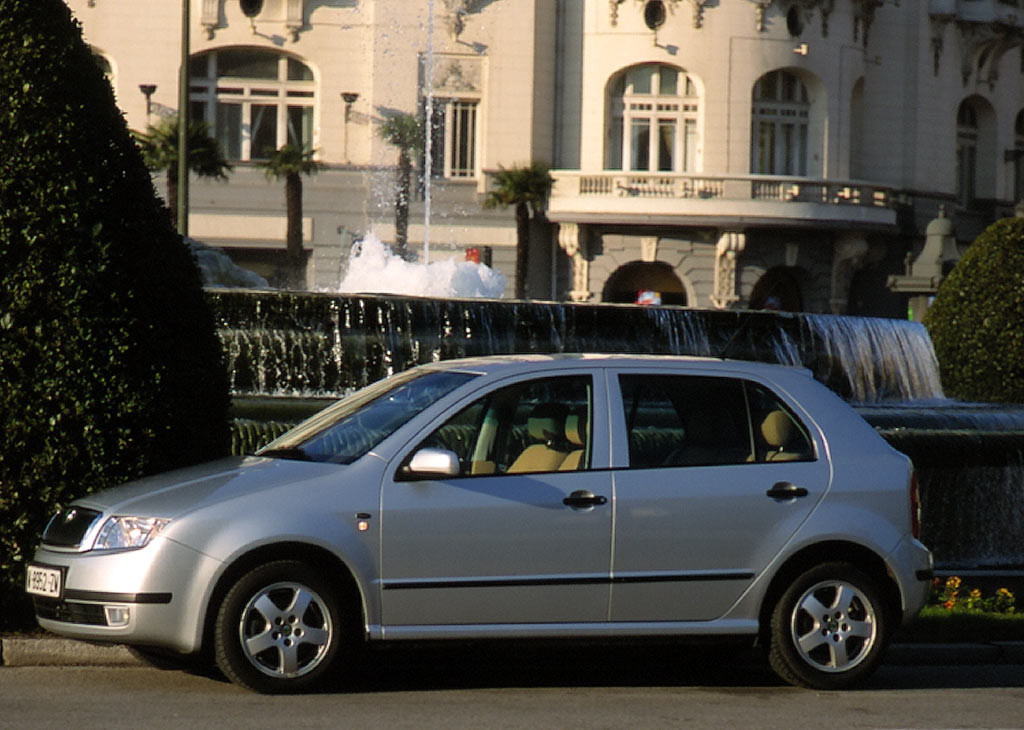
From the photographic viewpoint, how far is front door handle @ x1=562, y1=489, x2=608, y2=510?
26.2ft

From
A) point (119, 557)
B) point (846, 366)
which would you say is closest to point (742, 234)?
point (846, 366)

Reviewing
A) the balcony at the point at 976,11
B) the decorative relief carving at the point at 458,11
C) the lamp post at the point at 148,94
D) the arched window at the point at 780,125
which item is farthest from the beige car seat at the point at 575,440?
the balcony at the point at 976,11

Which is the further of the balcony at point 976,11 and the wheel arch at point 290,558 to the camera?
the balcony at point 976,11

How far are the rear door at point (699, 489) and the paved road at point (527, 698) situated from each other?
0.53 meters

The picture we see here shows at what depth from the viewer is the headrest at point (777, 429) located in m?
8.44

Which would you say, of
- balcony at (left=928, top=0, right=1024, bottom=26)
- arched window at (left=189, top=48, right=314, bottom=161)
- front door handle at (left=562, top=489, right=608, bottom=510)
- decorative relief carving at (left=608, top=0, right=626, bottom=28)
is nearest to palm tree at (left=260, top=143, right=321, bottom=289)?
arched window at (left=189, top=48, right=314, bottom=161)

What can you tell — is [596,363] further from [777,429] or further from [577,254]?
[577,254]

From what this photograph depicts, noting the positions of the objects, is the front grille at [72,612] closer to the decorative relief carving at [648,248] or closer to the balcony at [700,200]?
the balcony at [700,200]

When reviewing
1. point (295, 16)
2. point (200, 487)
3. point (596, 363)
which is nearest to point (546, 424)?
point (596, 363)

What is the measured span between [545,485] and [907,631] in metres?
2.95

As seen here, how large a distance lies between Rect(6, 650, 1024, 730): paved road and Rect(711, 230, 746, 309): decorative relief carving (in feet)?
116

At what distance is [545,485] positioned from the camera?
799 cm

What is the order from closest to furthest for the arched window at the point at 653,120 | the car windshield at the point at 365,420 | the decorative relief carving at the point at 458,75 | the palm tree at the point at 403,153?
the car windshield at the point at 365,420, the palm tree at the point at 403,153, the decorative relief carving at the point at 458,75, the arched window at the point at 653,120

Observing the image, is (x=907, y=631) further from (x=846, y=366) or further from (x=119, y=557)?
(x=846, y=366)
